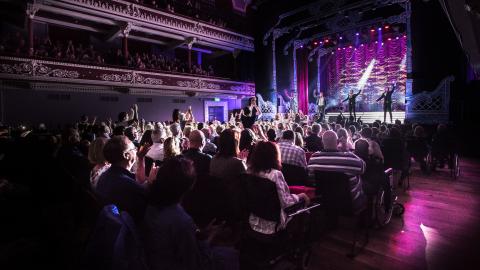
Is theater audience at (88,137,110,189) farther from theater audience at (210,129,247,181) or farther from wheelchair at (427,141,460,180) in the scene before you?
wheelchair at (427,141,460,180)

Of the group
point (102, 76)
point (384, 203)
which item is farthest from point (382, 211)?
point (102, 76)

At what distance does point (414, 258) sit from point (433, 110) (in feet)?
28.0

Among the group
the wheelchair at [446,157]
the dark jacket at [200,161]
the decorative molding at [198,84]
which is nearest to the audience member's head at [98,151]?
the dark jacket at [200,161]

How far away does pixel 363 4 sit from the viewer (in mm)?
10500

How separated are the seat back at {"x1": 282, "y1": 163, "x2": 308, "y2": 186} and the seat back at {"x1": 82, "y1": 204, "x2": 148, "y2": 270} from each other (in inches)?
85.7

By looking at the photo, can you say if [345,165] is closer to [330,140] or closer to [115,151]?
[330,140]

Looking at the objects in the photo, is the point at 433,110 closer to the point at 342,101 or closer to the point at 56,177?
the point at 342,101

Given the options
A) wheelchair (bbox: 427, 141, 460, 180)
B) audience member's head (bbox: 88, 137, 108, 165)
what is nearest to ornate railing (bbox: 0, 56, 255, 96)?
audience member's head (bbox: 88, 137, 108, 165)

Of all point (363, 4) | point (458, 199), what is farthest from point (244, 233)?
point (363, 4)

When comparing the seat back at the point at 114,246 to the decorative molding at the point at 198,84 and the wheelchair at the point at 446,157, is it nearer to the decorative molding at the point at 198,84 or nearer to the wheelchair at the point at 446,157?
the wheelchair at the point at 446,157

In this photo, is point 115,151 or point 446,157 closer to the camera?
point 115,151

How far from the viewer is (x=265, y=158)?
219 cm

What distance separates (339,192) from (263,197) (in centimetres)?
104

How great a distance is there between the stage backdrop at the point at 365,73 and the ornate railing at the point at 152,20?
496cm
